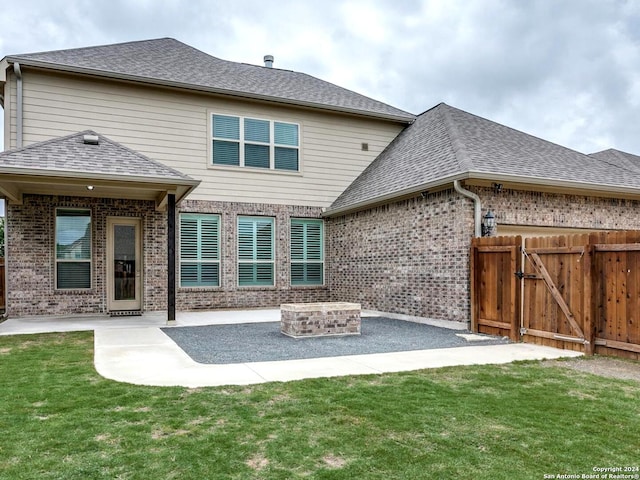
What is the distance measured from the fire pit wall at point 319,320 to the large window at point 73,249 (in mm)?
5807

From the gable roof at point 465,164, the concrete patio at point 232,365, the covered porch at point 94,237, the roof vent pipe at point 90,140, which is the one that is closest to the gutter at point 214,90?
the gable roof at point 465,164

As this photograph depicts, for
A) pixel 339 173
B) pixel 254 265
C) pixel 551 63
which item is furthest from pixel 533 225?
pixel 551 63

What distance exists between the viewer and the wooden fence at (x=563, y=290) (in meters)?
6.42

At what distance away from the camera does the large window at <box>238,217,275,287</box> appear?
13.3m

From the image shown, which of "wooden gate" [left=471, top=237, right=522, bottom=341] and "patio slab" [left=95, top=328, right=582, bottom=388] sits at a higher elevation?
"wooden gate" [left=471, top=237, right=522, bottom=341]

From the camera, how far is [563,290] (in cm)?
722

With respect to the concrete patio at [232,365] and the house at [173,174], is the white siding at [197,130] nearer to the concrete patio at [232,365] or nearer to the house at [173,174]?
the house at [173,174]

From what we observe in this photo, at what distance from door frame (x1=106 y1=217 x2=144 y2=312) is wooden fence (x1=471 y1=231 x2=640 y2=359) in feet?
26.2

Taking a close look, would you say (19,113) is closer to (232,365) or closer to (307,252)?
(307,252)

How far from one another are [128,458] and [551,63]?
25.2 m

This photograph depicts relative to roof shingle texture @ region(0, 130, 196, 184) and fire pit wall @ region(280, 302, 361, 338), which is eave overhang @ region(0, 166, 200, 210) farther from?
fire pit wall @ region(280, 302, 361, 338)

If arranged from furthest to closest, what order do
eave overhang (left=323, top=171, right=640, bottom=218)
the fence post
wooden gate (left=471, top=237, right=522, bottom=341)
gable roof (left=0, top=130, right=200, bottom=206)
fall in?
eave overhang (left=323, top=171, right=640, bottom=218), gable roof (left=0, top=130, right=200, bottom=206), wooden gate (left=471, top=237, right=522, bottom=341), the fence post

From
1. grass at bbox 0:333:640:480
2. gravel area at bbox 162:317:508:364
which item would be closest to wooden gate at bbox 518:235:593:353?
gravel area at bbox 162:317:508:364

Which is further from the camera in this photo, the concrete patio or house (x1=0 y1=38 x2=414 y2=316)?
house (x1=0 y1=38 x2=414 y2=316)
